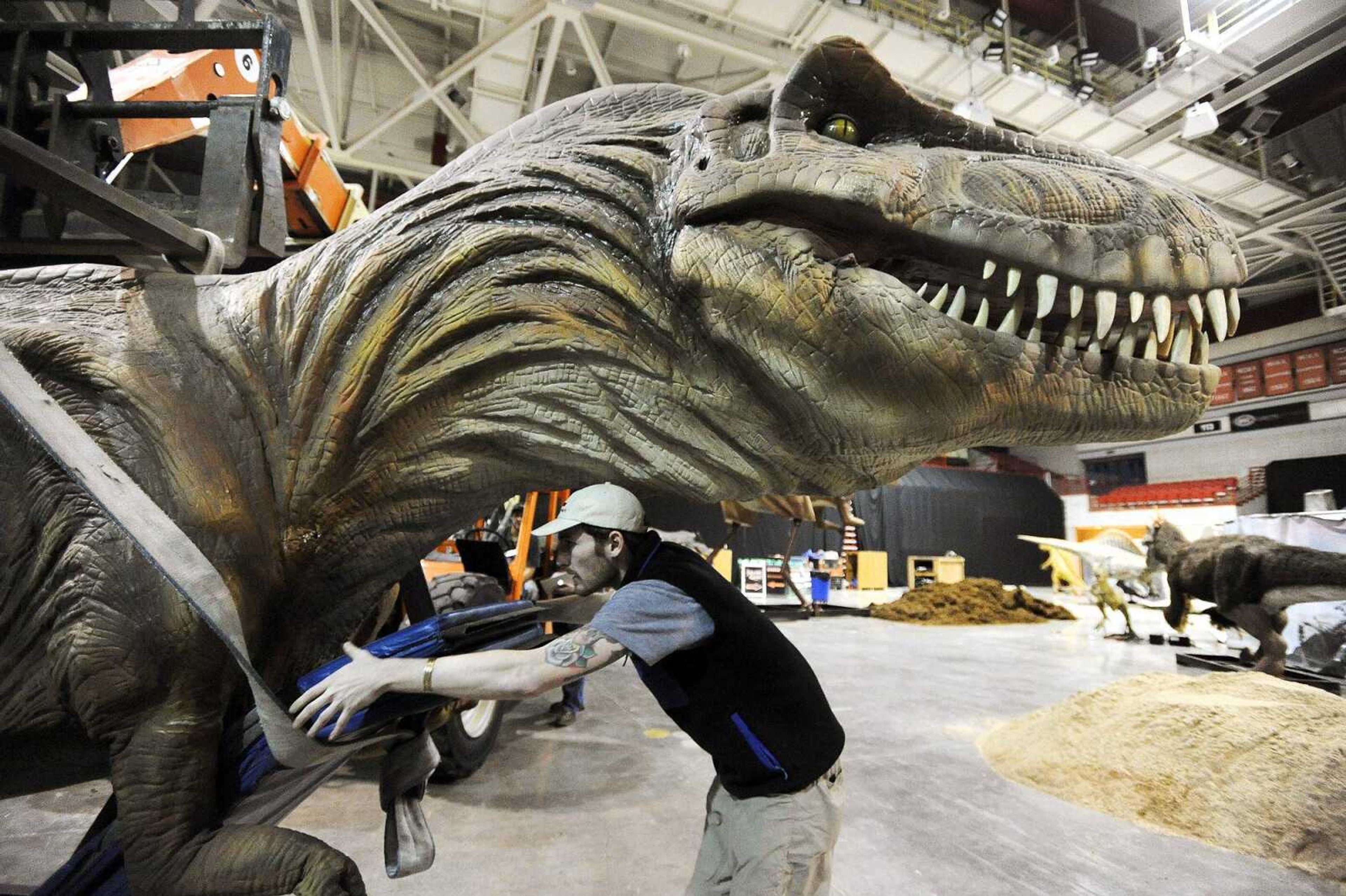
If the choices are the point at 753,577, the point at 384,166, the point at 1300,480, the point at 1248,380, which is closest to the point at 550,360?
the point at 384,166

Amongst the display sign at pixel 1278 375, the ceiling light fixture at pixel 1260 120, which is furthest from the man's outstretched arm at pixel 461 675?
the display sign at pixel 1278 375

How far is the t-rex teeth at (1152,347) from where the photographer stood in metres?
0.97

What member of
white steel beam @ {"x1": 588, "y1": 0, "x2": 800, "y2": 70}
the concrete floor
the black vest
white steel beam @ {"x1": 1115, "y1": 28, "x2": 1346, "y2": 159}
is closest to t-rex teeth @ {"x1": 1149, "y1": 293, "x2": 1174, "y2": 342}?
the black vest

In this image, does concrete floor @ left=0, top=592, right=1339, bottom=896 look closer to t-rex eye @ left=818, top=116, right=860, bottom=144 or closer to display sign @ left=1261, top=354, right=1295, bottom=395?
t-rex eye @ left=818, top=116, right=860, bottom=144

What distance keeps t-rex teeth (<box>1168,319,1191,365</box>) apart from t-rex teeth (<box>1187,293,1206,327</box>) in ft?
0.05

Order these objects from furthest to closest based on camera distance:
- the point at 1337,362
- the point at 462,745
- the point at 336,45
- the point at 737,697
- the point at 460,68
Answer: the point at 1337,362 < the point at 460,68 < the point at 336,45 < the point at 462,745 < the point at 737,697

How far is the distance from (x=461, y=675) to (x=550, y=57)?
22.9ft

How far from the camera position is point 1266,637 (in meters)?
5.32

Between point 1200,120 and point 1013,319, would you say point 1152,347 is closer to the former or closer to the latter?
point 1013,319

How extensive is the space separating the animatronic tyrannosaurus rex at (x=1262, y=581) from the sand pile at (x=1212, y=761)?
5.98 feet

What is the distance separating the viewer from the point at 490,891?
2281 millimetres

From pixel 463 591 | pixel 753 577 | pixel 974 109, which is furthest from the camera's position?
pixel 753 577

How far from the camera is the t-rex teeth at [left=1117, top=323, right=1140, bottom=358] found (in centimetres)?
96

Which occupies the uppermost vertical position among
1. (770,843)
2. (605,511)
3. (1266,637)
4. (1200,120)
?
(1200,120)
